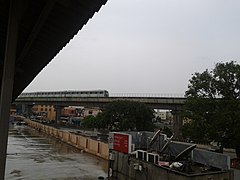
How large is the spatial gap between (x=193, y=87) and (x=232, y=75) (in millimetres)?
4173

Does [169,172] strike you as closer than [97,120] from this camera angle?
Yes

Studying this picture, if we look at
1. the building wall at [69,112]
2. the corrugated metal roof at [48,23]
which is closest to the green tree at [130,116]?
the corrugated metal roof at [48,23]

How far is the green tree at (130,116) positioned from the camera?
47594 millimetres

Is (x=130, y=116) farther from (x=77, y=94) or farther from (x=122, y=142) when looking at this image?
(x=77, y=94)

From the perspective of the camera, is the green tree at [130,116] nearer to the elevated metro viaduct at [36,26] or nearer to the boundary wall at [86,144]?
the boundary wall at [86,144]

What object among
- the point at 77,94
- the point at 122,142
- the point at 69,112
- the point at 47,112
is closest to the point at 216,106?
the point at 122,142

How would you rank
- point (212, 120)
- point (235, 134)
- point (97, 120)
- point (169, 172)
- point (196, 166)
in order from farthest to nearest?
point (97, 120), point (212, 120), point (235, 134), point (196, 166), point (169, 172)

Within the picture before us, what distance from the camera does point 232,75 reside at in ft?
89.5

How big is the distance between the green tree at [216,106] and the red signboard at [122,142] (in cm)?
976

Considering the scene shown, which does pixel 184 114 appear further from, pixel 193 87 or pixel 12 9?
pixel 12 9

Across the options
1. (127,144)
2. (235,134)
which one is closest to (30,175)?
(127,144)

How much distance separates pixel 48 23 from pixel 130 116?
138 feet

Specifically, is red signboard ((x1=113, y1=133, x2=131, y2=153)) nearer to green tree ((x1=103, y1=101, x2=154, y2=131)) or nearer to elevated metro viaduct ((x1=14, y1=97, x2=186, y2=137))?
elevated metro viaduct ((x1=14, y1=97, x2=186, y2=137))

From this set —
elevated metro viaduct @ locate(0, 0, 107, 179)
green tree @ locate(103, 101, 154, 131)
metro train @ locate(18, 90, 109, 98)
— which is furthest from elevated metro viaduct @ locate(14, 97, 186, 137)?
elevated metro viaduct @ locate(0, 0, 107, 179)
